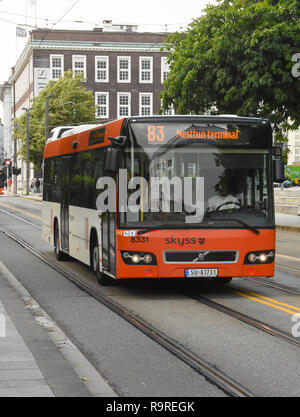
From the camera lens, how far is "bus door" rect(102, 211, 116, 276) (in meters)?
11.6

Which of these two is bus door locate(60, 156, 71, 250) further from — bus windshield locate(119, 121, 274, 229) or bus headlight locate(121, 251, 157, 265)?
→ bus headlight locate(121, 251, 157, 265)

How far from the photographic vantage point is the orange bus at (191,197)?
11125 millimetres

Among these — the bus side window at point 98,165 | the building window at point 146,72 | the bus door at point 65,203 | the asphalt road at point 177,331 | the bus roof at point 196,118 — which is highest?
the building window at point 146,72

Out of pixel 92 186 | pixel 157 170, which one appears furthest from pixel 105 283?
pixel 157 170

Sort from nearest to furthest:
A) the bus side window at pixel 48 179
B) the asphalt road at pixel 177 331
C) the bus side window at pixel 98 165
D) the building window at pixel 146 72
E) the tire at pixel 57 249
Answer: the asphalt road at pixel 177 331 → the bus side window at pixel 98 165 → the tire at pixel 57 249 → the bus side window at pixel 48 179 → the building window at pixel 146 72

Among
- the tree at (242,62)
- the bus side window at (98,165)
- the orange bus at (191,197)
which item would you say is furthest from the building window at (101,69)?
the orange bus at (191,197)

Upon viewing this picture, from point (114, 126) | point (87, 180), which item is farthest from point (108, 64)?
point (114, 126)

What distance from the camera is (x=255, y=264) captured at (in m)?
11.4

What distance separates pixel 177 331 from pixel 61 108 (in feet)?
204

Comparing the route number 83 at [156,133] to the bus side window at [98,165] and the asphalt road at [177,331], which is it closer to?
the bus side window at [98,165]

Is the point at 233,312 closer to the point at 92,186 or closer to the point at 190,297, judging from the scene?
the point at 190,297

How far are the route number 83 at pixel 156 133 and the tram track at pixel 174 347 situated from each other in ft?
7.55
